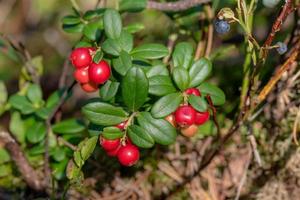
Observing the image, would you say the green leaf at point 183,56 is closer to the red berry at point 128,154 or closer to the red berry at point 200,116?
the red berry at point 200,116

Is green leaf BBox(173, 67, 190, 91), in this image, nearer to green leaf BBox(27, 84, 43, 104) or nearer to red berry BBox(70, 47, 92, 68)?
red berry BBox(70, 47, 92, 68)

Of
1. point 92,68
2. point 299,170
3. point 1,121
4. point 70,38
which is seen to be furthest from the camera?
point 70,38

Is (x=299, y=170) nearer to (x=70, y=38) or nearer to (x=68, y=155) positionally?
(x=68, y=155)

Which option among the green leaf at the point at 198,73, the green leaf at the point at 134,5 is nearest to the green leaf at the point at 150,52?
the green leaf at the point at 198,73

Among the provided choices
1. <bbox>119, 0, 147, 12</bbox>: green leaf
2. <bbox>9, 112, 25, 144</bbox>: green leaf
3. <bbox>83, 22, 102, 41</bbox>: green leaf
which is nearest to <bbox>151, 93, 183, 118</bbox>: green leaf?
<bbox>83, 22, 102, 41</bbox>: green leaf

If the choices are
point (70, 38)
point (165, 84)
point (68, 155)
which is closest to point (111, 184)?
point (68, 155)

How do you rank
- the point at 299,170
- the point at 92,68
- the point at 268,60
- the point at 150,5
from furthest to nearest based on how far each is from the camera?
the point at 268,60 < the point at 150,5 < the point at 299,170 < the point at 92,68
